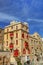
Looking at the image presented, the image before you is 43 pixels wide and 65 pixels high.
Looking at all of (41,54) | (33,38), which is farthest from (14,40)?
(41,54)

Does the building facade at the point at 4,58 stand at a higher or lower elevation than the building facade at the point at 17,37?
lower

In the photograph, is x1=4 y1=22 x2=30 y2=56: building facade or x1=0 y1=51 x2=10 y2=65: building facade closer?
x1=0 y1=51 x2=10 y2=65: building facade

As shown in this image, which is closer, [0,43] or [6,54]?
[6,54]

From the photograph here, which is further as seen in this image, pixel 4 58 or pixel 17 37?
pixel 17 37

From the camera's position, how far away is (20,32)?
2657 inches

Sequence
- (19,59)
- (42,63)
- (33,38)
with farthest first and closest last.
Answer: (33,38) < (42,63) < (19,59)

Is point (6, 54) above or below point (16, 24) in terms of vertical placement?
below

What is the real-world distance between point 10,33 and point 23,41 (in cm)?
657

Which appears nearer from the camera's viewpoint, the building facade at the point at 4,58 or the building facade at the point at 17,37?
the building facade at the point at 4,58

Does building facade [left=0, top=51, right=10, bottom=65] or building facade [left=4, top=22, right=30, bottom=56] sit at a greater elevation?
building facade [left=4, top=22, right=30, bottom=56]

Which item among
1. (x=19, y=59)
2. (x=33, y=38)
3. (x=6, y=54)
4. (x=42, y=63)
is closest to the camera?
(x=6, y=54)

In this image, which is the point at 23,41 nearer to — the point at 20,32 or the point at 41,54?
the point at 20,32

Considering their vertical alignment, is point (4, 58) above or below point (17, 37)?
below

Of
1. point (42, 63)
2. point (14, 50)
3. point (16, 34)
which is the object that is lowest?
point (42, 63)
